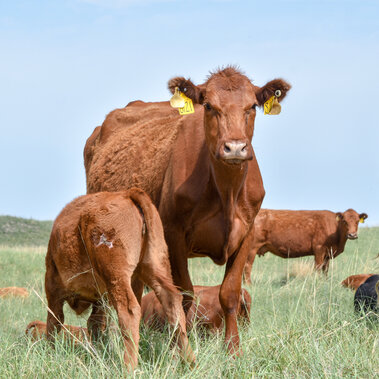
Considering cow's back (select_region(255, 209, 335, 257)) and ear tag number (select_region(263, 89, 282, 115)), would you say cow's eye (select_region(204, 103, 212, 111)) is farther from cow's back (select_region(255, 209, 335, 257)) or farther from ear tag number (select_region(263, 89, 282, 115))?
cow's back (select_region(255, 209, 335, 257))

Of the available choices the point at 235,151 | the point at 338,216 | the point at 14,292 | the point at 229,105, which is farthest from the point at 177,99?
the point at 338,216

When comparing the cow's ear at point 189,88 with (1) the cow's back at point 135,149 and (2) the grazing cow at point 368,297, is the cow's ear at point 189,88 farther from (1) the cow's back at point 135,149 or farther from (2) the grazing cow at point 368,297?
(2) the grazing cow at point 368,297

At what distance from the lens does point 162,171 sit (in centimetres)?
680

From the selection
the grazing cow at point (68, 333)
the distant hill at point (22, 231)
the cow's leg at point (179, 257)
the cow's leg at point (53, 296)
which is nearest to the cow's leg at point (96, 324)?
the grazing cow at point (68, 333)

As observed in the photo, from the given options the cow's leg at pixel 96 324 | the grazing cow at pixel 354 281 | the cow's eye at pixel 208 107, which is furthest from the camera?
the grazing cow at pixel 354 281

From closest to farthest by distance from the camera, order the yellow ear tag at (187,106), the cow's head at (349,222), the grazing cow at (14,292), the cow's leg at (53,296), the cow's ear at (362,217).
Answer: the cow's leg at (53,296) < the yellow ear tag at (187,106) < the grazing cow at (14,292) < the cow's head at (349,222) < the cow's ear at (362,217)

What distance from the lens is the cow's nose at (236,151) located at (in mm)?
5246

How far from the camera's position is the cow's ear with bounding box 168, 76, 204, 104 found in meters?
6.21

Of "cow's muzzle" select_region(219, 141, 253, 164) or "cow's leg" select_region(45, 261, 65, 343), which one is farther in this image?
"cow's leg" select_region(45, 261, 65, 343)

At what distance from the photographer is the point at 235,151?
5.24 m

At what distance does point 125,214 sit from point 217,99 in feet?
5.48

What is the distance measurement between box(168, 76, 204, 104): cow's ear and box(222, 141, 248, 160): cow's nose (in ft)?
3.62

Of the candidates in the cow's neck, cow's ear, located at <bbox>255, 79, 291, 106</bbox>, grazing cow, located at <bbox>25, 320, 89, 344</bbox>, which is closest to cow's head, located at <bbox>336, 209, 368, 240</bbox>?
grazing cow, located at <bbox>25, 320, 89, 344</bbox>

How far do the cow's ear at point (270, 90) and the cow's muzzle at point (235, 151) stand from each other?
3.71ft
